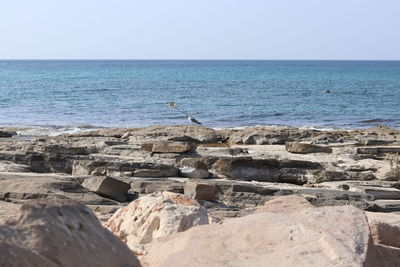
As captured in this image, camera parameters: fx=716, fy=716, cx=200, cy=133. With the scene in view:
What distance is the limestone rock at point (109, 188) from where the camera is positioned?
878 centimetres

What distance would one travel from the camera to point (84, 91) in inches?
2130

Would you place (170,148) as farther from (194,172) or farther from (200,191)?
(200,191)

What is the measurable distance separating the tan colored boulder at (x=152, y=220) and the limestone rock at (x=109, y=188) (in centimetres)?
362

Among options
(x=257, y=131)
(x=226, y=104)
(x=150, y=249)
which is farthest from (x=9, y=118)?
(x=150, y=249)

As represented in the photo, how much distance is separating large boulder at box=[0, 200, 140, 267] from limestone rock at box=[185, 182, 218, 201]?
17.5ft

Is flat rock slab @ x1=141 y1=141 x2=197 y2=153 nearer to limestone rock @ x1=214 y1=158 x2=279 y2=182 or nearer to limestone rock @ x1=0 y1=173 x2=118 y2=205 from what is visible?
limestone rock @ x1=214 y1=158 x2=279 y2=182

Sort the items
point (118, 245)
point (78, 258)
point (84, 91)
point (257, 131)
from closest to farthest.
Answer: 1. point (78, 258)
2. point (118, 245)
3. point (257, 131)
4. point (84, 91)

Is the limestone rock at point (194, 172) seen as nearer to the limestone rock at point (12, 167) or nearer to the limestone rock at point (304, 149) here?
the limestone rock at point (12, 167)

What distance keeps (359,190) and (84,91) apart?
45191 millimetres

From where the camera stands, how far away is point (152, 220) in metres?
4.82

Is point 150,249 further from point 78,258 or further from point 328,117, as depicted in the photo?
point 328,117

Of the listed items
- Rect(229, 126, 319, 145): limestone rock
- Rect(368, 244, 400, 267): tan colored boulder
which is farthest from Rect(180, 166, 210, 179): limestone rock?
Rect(229, 126, 319, 145): limestone rock

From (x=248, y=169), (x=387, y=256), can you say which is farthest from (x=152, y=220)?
(x=248, y=169)

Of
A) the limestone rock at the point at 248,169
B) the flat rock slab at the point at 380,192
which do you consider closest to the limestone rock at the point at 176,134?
the limestone rock at the point at 248,169
